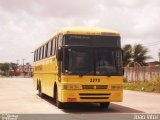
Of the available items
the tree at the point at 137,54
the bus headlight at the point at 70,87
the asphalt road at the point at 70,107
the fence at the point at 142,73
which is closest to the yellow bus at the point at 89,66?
the bus headlight at the point at 70,87

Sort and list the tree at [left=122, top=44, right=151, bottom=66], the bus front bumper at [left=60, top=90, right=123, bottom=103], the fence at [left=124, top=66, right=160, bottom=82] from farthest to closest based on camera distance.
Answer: the tree at [left=122, top=44, right=151, bottom=66] < the fence at [left=124, top=66, right=160, bottom=82] < the bus front bumper at [left=60, top=90, right=123, bottom=103]

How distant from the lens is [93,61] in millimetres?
18734

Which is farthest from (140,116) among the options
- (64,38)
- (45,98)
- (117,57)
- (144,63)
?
(144,63)

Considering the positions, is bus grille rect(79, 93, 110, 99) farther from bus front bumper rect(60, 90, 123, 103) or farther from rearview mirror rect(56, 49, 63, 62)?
rearview mirror rect(56, 49, 63, 62)

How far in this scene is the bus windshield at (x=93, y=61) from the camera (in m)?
18.5

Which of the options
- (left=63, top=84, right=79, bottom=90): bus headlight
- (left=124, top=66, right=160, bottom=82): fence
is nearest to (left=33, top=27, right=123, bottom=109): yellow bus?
(left=63, top=84, right=79, bottom=90): bus headlight

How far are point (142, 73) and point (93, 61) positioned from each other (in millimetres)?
32037

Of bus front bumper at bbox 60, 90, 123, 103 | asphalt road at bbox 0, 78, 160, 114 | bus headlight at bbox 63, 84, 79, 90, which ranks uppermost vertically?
bus headlight at bbox 63, 84, 79, 90

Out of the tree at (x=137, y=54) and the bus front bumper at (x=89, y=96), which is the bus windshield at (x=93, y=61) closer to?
the bus front bumper at (x=89, y=96)

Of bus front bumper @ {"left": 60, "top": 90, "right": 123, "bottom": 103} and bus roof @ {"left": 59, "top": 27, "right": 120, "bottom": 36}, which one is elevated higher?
bus roof @ {"left": 59, "top": 27, "right": 120, "bottom": 36}

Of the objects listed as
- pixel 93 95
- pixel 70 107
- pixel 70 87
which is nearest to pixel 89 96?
pixel 93 95

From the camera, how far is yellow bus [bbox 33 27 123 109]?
18438 mm

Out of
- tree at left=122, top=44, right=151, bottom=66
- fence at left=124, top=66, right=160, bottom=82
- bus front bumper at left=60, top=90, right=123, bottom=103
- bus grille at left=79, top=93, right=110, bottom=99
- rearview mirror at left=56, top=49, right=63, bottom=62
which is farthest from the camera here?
tree at left=122, top=44, right=151, bottom=66

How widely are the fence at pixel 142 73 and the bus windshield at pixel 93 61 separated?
78.3 ft
